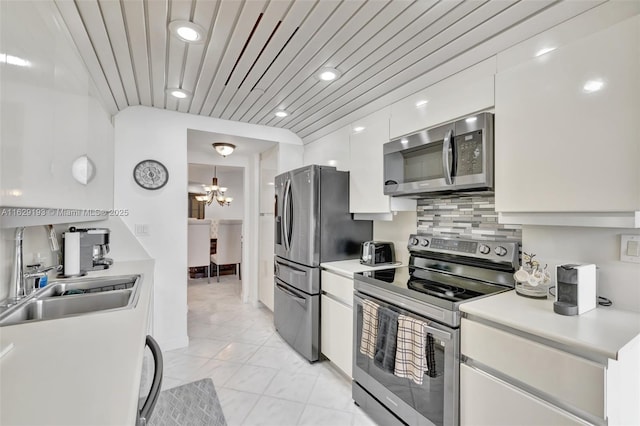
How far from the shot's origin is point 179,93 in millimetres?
2416

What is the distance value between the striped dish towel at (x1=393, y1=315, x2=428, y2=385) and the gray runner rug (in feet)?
3.89

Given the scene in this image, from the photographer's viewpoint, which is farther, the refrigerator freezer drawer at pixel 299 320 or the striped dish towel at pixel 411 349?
the refrigerator freezer drawer at pixel 299 320

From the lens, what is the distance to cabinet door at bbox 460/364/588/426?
1075 millimetres

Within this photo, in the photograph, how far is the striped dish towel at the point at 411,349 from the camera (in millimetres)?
1501

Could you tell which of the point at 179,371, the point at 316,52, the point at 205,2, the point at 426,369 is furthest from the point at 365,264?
the point at 205,2

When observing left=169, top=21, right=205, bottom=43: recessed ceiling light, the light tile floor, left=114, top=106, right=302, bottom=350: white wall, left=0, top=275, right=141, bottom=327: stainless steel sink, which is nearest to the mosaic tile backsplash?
the light tile floor

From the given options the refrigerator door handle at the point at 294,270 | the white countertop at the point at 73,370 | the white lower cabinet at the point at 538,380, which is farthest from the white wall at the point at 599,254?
the white countertop at the point at 73,370

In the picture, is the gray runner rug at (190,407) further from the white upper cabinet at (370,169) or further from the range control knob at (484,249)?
the range control knob at (484,249)

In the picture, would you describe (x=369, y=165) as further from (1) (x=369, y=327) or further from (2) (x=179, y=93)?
(2) (x=179, y=93)

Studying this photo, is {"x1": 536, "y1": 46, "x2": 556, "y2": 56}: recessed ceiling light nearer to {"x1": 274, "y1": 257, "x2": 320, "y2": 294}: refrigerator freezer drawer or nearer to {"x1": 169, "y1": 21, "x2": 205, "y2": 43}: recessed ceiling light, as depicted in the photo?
{"x1": 169, "y1": 21, "x2": 205, "y2": 43}: recessed ceiling light

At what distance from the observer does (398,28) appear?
1.54 m

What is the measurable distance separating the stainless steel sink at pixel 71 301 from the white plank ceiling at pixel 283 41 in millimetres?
1427

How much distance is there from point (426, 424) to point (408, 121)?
1.82m

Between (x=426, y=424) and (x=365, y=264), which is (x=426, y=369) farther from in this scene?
(x=365, y=264)
